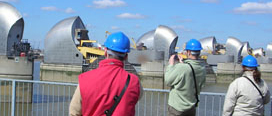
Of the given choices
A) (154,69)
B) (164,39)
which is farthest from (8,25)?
(164,39)

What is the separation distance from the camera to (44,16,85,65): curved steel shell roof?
32031 millimetres

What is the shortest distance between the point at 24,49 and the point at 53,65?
8132 millimetres

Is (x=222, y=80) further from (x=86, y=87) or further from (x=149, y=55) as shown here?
(x=86, y=87)

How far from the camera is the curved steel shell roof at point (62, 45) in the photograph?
32031 millimetres

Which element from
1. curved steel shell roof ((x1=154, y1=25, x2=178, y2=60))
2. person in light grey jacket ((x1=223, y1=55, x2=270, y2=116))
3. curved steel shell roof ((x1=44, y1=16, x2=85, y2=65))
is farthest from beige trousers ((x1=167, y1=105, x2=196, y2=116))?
curved steel shell roof ((x1=154, y1=25, x2=178, y2=60))

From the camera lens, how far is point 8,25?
22688 mm

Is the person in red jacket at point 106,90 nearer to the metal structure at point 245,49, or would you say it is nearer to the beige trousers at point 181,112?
the beige trousers at point 181,112

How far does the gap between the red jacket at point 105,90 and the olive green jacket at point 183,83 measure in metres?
1.19

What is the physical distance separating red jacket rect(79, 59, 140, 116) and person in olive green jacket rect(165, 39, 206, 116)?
1202 mm

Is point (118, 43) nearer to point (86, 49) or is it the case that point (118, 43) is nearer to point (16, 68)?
point (16, 68)

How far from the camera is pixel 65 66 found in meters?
30.8

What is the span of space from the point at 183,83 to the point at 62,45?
102ft

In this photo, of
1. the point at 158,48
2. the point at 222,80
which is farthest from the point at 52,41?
the point at 222,80

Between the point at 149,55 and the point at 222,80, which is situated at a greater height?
the point at 149,55
